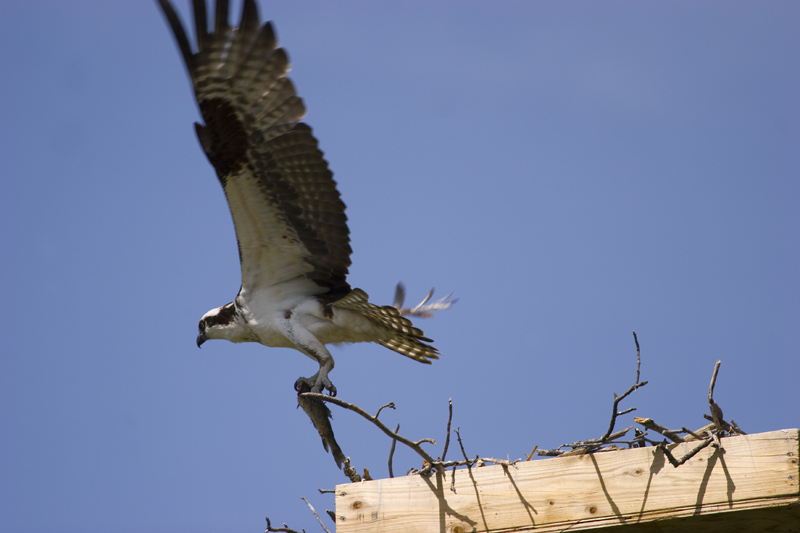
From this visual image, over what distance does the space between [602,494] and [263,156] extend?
2724 millimetres

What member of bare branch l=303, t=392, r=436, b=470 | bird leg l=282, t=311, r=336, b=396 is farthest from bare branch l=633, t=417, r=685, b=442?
bird leg l=282, t=311, r=336, b=396

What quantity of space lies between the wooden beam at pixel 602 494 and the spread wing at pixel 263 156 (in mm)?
1993

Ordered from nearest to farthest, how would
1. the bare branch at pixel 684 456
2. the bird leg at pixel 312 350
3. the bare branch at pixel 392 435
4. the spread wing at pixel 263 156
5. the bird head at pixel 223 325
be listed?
the bare branch at pixel 684 456, the bare branch at pixel 392 435, the spread wing at pixel 263 156, the bird leg at pixel 312 350, the bird head at pixel 223 325

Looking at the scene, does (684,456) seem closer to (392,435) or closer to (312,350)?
(392,435)

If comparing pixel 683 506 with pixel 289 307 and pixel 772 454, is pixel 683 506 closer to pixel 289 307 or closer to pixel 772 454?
pixel 772 454

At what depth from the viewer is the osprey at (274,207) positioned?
14.3ft

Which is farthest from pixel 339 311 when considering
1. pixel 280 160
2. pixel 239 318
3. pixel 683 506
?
pixel 683 506

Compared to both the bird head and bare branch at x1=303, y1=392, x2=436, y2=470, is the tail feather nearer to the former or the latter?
the bird head

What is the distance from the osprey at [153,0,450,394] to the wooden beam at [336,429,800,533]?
1.44m

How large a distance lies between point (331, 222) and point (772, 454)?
2.90 metres

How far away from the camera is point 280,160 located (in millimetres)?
4625

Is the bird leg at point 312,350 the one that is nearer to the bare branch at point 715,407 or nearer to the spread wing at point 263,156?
the spread wing at point 263,156

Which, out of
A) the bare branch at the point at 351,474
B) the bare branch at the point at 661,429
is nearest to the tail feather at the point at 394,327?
the bare branch at the point at 351,474

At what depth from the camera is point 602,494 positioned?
2906mm
